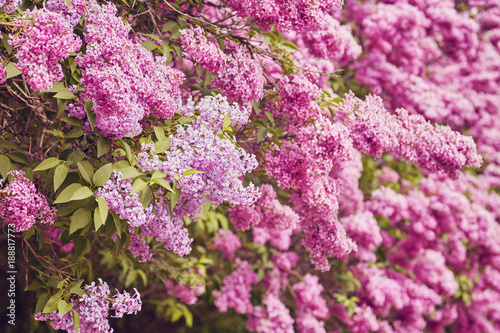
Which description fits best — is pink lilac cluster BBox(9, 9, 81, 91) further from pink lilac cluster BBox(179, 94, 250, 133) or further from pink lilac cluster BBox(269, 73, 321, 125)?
pink lilac cluster BBox(269, 73, 321, 125)

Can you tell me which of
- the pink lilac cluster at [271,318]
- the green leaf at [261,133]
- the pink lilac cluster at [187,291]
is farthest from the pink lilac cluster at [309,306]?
the green leaf at [261,133]

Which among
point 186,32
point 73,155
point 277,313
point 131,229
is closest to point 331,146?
point 186,32

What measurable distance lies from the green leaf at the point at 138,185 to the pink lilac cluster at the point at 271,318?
2727 mm

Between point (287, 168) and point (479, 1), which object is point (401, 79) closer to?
point (479, 1)

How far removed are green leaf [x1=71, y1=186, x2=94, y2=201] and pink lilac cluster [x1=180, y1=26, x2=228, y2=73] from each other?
43.0 inches

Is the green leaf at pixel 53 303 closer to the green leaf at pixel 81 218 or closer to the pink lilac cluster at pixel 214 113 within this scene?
the green leaf at pixel 81 218

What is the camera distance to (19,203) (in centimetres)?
193

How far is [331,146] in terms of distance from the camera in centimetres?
276

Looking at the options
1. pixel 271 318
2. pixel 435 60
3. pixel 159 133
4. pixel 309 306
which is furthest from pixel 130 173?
pixel 435 60

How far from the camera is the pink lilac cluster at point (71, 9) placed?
2.03 m

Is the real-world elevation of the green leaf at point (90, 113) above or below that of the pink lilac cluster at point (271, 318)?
above

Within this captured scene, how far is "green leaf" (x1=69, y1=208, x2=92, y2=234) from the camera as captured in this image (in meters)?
1.87

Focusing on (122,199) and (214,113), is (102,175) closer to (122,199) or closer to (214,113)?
(122,199)

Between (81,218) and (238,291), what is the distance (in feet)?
9.23
